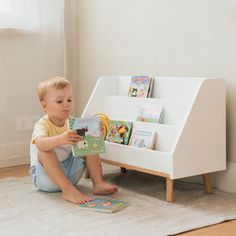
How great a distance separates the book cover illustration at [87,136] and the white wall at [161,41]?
0.56 metres

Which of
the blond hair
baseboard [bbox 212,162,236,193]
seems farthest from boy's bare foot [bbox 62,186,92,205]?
baseboard [bbox 212,162,236,193]

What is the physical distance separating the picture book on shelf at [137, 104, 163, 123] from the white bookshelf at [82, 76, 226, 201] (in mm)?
23

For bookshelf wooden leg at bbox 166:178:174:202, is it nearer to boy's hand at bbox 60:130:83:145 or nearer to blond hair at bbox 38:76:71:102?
boy's hand at bbox 60:130:83:145

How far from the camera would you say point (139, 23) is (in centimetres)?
259

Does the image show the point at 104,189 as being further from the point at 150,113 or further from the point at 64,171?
the point at 150,113

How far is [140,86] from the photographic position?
7.82 feet

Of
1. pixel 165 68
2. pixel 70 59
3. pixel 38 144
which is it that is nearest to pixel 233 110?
pixel 165 68

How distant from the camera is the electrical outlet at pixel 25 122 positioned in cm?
276

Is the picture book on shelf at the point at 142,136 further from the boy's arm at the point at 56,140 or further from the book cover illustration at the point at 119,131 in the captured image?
the boy's arm at the point at 56,140

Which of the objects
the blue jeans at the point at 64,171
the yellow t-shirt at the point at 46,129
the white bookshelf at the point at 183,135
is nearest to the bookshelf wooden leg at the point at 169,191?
the white bookshelf at the point at 183,135

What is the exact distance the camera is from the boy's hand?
195 cm

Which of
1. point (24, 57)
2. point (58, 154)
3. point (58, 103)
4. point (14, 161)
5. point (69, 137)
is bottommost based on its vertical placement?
point (14, 161)

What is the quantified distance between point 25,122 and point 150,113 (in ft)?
2.85

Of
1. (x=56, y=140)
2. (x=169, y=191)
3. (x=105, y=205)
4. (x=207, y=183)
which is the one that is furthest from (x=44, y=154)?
(x=207, y=183)
